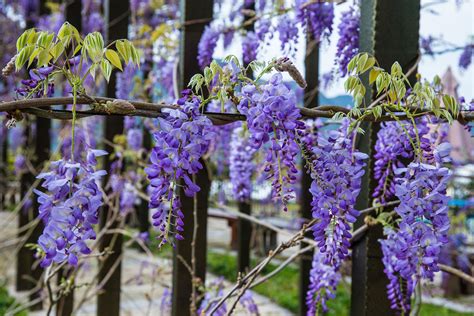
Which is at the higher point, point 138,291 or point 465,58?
point 465,58

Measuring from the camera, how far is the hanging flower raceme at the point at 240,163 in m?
1.92

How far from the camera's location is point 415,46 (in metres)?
1.17

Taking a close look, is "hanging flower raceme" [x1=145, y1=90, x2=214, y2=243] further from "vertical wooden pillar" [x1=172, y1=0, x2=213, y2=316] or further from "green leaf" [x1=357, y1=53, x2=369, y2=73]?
"vertical wooden pillar" [x1=172, y1=0, x2=213, y2=316]

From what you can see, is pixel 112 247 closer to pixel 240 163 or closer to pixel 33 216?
pixel 240 163

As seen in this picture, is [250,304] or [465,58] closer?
[250,304]

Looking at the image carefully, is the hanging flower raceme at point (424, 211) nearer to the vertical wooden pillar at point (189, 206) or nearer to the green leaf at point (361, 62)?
the green leaf at point (361, 62)

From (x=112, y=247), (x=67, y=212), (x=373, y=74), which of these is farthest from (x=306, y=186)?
(x=67, y=212)

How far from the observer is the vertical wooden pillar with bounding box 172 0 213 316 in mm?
1663

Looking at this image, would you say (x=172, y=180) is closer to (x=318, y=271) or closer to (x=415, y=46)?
(x=415, y=46)

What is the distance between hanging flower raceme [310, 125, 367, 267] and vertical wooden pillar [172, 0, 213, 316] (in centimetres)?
87

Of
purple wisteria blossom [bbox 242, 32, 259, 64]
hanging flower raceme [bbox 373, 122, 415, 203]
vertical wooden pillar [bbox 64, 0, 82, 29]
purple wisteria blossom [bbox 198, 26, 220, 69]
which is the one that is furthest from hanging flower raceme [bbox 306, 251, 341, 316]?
vertical wooden pillar [bbox 64, 0, 82, 29]

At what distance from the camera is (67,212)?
0.67 metres

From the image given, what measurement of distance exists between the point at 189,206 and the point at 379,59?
762 millimetres

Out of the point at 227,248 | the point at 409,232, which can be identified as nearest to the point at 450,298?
the point at 227,248
